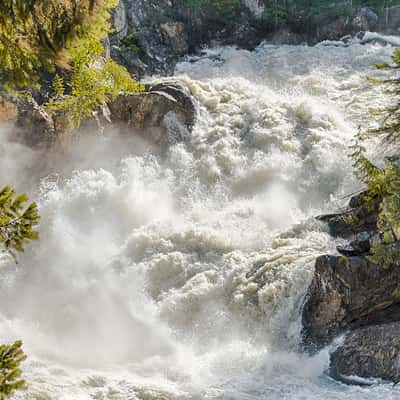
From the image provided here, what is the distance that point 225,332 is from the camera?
9703 millimetres

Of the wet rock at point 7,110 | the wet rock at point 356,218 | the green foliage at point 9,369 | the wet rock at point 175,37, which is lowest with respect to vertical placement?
the green foliage at point 9,369

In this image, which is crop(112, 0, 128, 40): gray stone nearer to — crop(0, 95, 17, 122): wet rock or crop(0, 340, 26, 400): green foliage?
crop(0, 95, 17, 122): wet rock

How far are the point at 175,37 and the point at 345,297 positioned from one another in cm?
1812

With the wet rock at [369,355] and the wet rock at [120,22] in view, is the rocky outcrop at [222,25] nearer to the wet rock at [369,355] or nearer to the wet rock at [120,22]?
the wet rock at [120,22]

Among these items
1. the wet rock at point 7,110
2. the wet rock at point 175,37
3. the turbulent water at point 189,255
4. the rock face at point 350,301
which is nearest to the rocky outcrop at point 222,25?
the wet rock at point 175,37

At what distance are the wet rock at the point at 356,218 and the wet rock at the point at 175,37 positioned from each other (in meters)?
15.0

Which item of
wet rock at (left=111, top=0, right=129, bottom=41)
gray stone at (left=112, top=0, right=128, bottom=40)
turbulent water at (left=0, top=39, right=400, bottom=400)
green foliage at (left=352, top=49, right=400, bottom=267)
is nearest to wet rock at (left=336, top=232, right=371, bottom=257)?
Result: green foliage at (left=352, top=49, right=400, bottom=267)

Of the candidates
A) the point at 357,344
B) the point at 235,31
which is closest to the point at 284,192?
the point at 357,344

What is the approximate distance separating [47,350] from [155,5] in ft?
64.5

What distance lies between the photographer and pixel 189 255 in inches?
448

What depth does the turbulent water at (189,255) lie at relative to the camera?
8.57 m

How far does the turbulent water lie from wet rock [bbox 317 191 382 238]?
328mm

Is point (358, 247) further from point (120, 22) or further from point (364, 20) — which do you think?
point (364, 20)

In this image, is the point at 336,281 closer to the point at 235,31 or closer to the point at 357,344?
the point at 357,344
